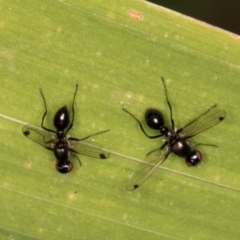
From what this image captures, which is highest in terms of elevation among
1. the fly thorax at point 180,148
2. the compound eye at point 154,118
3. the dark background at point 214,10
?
the dark background at point 214,10

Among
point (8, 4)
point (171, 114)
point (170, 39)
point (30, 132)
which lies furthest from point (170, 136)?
point (8, 4)

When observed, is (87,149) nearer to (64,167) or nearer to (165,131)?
(64,167)

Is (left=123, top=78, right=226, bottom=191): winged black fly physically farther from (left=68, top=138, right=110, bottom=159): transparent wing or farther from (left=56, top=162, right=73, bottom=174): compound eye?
(left=56, top=162, right=73, bottom=174): compound eye

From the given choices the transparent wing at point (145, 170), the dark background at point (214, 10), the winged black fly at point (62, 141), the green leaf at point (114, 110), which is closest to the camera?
the green leaf at point (114, 110)

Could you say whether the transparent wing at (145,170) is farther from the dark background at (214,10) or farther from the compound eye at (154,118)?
the dark background at (214,10)

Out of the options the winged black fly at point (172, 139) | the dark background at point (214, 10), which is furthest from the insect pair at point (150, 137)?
the dark background at point (214, 10)

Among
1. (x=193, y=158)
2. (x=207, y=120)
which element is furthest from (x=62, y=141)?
(x=207, y=120)

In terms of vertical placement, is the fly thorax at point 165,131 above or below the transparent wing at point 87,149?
above
